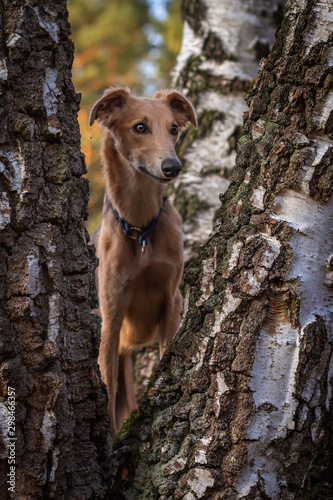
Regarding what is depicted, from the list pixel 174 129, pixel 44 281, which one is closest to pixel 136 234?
pixel 174 129

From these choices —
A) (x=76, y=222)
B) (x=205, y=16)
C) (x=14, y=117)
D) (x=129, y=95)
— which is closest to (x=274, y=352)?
(x=76, y=222)

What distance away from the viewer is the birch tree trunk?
2180 mm

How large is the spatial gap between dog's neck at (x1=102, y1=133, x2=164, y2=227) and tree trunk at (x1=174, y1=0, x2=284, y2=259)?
0.91 meters

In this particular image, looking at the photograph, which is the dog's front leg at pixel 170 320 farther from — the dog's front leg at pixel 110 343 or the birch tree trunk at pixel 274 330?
the birch tree trunk at pixel 274 330

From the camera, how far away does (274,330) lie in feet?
7.34

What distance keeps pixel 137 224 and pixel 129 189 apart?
0.31 meters

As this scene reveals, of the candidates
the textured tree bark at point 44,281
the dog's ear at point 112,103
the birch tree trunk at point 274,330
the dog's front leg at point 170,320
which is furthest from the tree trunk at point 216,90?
the textured tree bark at point 44,281

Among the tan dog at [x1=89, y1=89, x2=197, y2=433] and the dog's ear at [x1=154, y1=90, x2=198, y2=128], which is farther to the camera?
the dog's ear at [x1=154, y1=90, x2=198, y2=128]

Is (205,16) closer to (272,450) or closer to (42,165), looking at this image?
(42,165)

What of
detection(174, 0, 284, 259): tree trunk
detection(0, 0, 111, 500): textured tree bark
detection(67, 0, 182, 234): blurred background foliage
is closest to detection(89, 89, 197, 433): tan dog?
detection(174, 0, 284, 259): tree trunk

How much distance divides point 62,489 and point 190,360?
0.78m

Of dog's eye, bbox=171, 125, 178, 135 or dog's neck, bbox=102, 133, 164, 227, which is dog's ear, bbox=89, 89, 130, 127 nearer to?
dog's neck, bbox=102, 133, 164, 227

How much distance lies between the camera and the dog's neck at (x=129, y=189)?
13.4 feet

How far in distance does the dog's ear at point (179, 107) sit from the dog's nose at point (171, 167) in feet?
2.50
